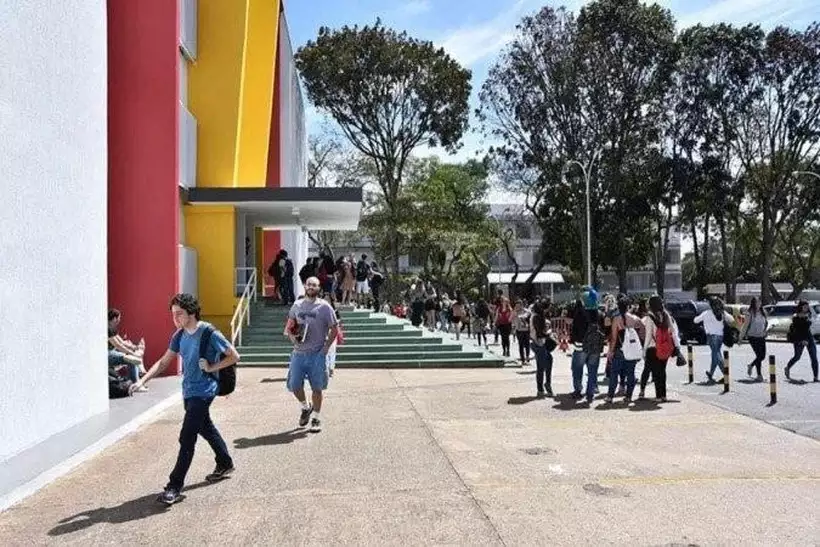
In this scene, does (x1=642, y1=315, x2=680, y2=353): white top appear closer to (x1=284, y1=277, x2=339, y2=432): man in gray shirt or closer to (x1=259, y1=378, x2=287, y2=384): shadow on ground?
(x1=284, y1=277, x2=339, y2=432): man in gray shirt

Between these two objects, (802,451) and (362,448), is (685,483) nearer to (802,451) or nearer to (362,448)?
(802,451)

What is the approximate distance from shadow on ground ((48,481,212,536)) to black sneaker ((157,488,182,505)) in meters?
0.03

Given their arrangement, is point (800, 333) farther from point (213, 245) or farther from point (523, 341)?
point (213, 245)

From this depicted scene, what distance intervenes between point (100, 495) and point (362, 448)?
2.73 meters

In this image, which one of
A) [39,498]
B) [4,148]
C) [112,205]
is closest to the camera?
[39,498]

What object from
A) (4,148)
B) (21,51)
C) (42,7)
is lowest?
(4,148)

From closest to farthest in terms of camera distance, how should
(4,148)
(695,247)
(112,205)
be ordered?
1. (4,148)
2. (112,205)
3. (695,247)

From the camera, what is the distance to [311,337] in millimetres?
9398

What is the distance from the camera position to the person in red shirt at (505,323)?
21.2 m

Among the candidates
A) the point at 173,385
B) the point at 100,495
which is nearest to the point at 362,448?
the point at 100,495

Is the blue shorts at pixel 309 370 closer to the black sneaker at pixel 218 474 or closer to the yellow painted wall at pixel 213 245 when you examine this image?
the black sneaker at pixel 218 474

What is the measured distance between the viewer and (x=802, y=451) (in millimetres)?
8695

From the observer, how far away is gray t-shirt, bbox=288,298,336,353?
9.39m

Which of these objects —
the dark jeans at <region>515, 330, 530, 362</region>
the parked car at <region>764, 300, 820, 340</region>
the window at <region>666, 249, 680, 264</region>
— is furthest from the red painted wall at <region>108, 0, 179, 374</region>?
the window at <region>666, 249, 680, 264</region>
